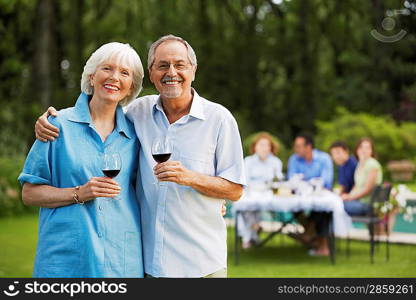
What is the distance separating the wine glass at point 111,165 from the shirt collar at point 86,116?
0.78 feet

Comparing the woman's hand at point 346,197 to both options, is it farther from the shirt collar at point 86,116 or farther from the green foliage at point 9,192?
the green foliage at point 9,192

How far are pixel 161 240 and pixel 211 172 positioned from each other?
0.41 m

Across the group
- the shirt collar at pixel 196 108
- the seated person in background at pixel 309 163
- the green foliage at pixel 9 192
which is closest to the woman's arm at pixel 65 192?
the shirt collar at pixel 196 108

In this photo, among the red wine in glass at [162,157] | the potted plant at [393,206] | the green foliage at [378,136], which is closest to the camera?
the red wine in glass at [162,157]

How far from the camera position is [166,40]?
11.0 ft

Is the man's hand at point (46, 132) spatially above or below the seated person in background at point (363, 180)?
above

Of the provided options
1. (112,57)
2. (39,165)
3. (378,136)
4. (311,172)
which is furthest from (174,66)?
(378,136)

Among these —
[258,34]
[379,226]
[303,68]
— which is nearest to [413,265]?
[379,226]

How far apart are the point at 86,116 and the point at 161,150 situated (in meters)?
0.43

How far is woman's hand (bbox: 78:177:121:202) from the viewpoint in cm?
300

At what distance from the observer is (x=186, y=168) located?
3.23 meters

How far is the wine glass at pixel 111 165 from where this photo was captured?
3.05m

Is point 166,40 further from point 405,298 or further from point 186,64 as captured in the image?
point 405,298

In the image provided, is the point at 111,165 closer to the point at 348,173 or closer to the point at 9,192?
the point at 348,173
